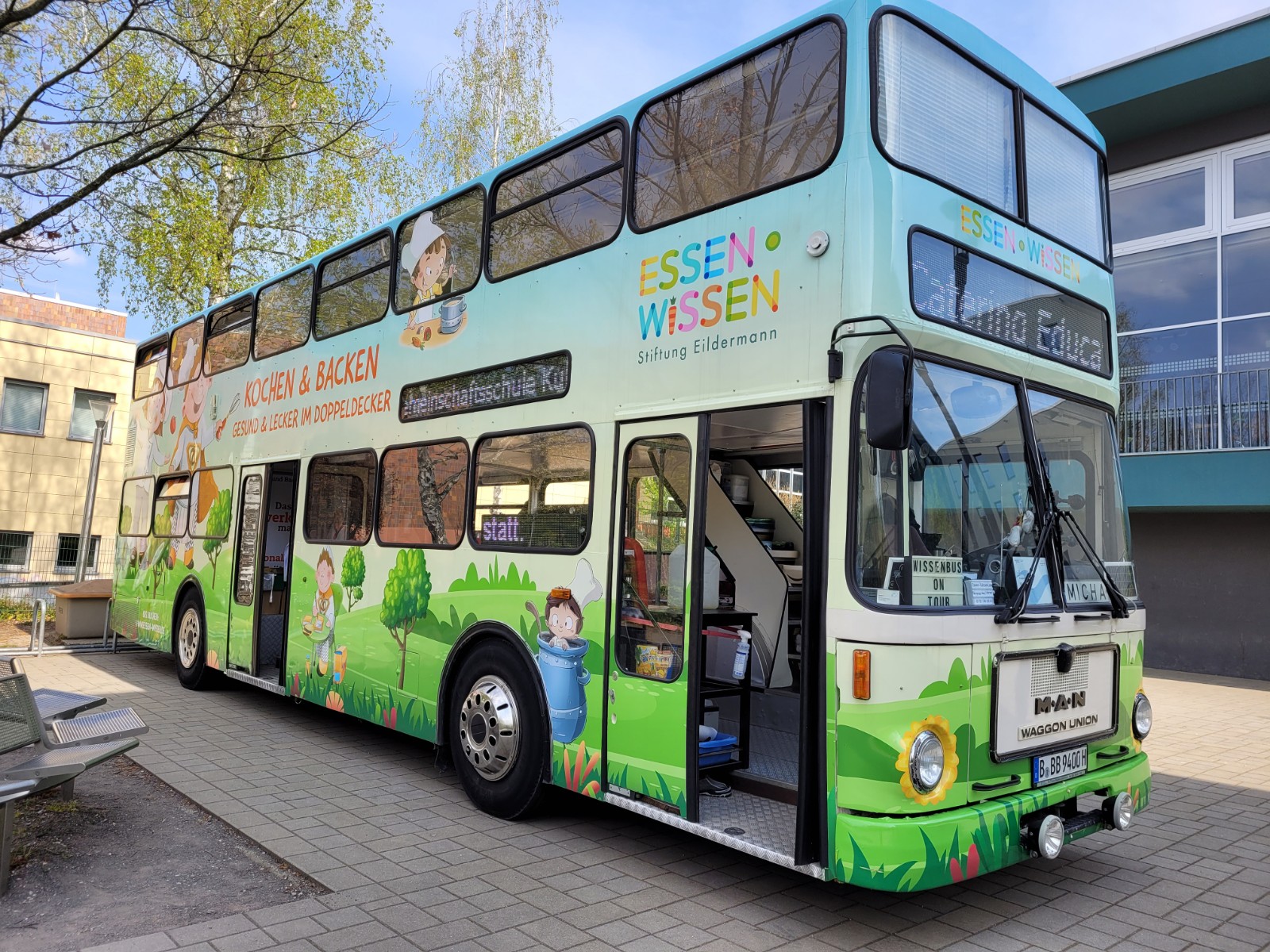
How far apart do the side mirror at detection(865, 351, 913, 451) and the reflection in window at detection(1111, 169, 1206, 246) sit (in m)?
12.2

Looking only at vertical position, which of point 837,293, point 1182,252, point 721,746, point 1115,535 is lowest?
point 721,746

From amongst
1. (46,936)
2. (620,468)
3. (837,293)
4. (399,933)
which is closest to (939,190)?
(837,293)

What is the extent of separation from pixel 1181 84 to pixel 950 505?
12358mm

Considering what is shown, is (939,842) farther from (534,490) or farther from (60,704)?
(60,704)

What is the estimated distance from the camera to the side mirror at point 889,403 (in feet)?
12.1

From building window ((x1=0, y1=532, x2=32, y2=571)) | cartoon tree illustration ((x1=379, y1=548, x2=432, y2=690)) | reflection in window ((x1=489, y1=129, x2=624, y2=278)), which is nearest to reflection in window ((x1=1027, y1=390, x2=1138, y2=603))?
reflection in window ((x1=489, y1=129, x2=624, y2=278))

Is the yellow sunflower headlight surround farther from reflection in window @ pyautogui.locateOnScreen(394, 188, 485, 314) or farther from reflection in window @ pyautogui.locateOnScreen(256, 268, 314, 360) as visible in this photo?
reflection in window @ pyautogui.locateOnScreen(256, 268, 314, 360)

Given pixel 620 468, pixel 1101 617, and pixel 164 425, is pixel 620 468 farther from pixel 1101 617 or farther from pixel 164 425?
pixel 164 425

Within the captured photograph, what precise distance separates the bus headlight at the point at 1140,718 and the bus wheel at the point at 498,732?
3.17 m

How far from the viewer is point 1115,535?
5055 mm

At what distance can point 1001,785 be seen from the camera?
4109 millimetres

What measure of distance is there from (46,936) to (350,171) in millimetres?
18390

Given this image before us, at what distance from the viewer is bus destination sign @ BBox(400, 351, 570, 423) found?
5.68 metres

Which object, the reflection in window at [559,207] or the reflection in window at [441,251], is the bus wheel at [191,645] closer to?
the reflection in window at [441,251]
